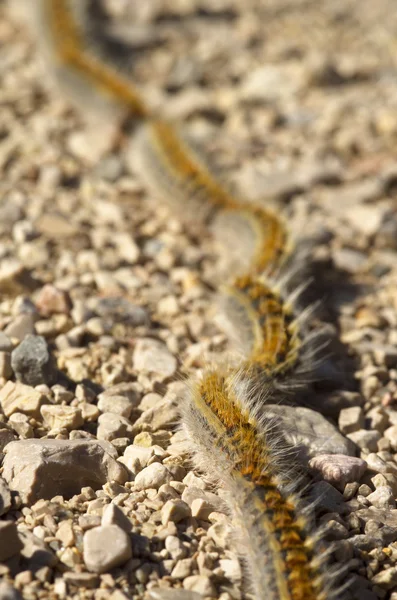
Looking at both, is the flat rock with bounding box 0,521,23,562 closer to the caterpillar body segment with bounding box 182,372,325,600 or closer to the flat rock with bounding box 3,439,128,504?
the flat rock with bounding box 3,439,128,504

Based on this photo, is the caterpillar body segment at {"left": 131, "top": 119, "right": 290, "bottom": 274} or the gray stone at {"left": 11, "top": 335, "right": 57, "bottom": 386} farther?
the caterpillar body segment at {"left": 131, "top": 119, "right": 290, "bottom": 274}

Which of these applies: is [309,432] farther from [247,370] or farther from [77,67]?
[77,67]

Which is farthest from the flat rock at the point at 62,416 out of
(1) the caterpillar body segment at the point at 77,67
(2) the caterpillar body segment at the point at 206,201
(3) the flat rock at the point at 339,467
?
(1) the caterpillar body segment at the point at 77,67

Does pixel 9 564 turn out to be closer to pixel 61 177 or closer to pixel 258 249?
pixel 258 249

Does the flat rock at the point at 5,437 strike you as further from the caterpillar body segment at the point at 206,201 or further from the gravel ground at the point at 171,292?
the caterpillar body segment at the point at 206,201

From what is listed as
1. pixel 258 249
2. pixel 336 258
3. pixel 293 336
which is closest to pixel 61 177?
pixel 258 249

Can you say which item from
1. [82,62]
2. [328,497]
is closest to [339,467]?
[328,497]

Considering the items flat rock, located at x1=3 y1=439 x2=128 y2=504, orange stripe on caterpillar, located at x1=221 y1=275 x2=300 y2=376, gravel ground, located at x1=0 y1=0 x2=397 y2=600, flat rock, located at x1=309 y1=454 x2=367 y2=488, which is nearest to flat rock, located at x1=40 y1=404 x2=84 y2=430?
gravel ground, located at x1=0 y1=0 x2=397 y2=600
